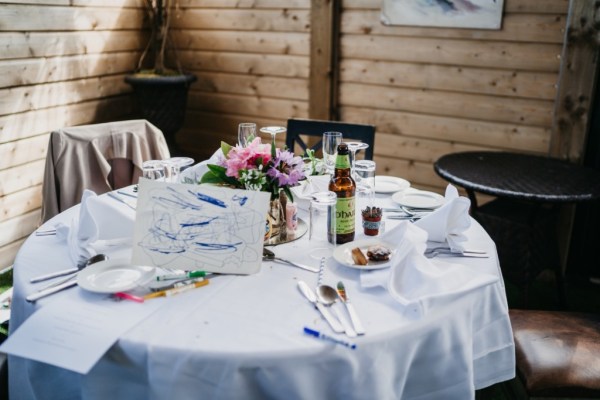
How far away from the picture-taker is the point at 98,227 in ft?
4.90

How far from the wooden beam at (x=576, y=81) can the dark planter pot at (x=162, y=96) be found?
2.13 metres

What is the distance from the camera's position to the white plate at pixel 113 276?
122cm

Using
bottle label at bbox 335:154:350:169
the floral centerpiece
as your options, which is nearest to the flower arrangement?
the floral centerpiece

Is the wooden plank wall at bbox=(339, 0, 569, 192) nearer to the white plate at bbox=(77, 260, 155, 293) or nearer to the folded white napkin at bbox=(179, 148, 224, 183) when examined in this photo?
the folded white napkin at bbox=(179, 148, 224, 183)

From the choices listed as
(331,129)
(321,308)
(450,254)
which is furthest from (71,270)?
(331,129)

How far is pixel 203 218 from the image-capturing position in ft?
4.32

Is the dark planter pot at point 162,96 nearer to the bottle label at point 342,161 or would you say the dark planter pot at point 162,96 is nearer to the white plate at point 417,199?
the white plate at point 417,199

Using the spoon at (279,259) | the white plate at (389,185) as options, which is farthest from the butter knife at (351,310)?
the white plate at (389,185)

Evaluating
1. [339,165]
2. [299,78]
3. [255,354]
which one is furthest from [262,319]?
[299,78]

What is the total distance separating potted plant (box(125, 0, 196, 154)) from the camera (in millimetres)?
3445

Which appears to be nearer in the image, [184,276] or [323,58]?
[184,276]

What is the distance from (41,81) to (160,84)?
0.66m

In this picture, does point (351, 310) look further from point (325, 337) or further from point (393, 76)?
point (393, 76)

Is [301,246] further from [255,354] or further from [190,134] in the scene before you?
[190,134]
